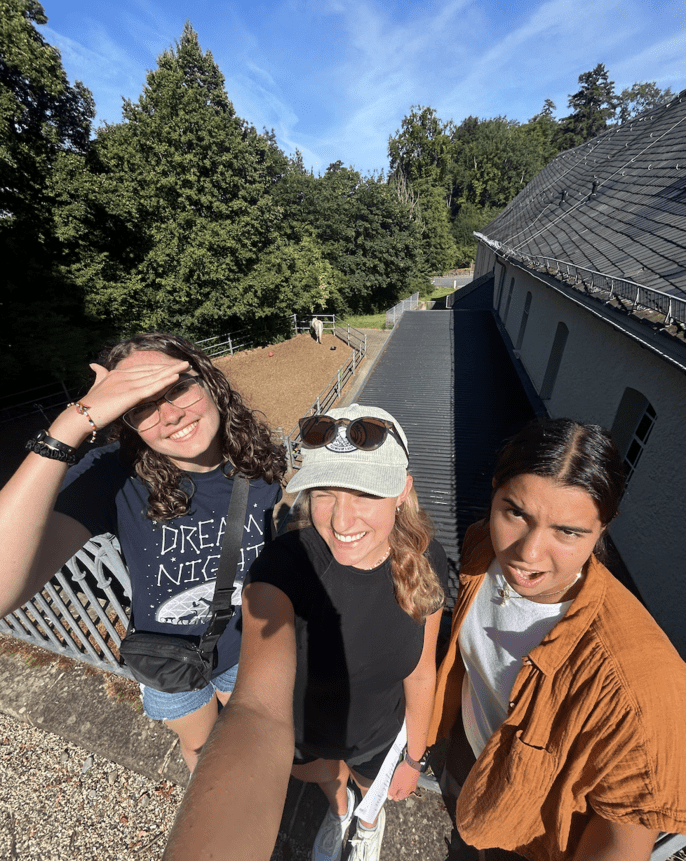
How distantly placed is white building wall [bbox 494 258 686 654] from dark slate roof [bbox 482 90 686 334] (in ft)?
3.03

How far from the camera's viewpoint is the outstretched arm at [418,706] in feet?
6.15

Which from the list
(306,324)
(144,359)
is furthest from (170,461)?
(306,324)

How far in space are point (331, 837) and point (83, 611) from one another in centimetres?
232

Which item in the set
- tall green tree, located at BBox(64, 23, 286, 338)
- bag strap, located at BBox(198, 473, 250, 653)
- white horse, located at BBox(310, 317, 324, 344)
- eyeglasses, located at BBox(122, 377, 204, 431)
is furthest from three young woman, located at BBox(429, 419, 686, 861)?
white horse, located at BBox(310, 317, 324, 344)

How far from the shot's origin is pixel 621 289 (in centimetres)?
453

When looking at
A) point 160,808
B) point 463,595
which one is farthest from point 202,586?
point 160,808

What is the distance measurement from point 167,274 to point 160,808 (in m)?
19.6

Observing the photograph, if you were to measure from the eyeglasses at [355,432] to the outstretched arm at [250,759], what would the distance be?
2.41ft

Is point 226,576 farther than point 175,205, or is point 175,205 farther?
point 175,205

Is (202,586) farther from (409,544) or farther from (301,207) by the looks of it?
(301,207)

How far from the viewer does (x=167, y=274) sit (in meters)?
17.2

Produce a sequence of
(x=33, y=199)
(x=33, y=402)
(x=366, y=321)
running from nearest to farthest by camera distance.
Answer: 1. (x=33, y=402)
2. (x=33, y=199)
3. (x=366, y=321)

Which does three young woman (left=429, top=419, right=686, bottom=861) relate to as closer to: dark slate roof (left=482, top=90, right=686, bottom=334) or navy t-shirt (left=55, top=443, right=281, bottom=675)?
navy t-shirt (left=55, top=443, right=281, bottom=675)

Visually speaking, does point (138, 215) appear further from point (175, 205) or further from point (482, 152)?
point (482, 152)
